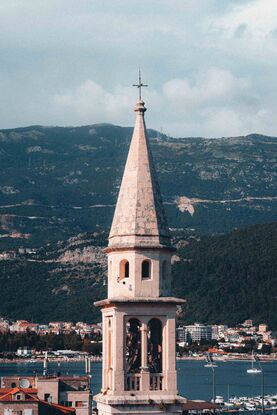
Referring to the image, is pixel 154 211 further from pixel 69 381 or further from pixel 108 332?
pixel 69 381

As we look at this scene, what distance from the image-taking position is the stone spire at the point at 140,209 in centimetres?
2500

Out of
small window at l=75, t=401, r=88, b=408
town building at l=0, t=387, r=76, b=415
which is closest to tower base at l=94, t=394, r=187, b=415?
town building at l=0, t=387, r=76, b=415

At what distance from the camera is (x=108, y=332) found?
25.5 m

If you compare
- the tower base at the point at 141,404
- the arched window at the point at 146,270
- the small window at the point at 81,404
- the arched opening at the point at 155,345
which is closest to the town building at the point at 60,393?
the small window at the point at 81,404

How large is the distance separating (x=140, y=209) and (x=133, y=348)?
2.16 metres

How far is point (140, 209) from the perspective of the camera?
2511 centimetres

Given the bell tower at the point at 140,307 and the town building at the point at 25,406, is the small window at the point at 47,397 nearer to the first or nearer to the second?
the town building at the point at 25,406

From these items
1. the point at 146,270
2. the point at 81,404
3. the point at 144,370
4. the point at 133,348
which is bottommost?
the point at 144,370

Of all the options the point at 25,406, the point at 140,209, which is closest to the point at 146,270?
the point at 140,209

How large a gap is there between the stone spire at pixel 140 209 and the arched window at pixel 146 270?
262mm

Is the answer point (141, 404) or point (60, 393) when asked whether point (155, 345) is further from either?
point (60, 393)

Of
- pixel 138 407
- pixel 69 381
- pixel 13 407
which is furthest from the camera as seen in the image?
pixel 69 381

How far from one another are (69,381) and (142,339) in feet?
142

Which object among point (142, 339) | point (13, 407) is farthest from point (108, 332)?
point (13, 407)
